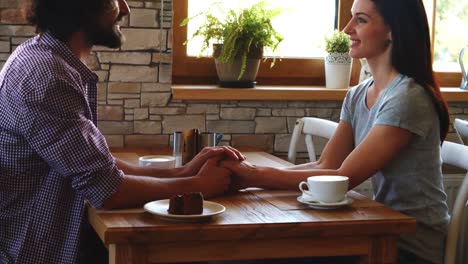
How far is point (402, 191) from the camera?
216 cm

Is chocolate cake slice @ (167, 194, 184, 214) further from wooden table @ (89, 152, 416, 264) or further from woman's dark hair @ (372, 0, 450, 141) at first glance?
woman's dark hair @ (372, 0, 450, 141)

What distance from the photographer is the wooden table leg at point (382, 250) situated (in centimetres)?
185

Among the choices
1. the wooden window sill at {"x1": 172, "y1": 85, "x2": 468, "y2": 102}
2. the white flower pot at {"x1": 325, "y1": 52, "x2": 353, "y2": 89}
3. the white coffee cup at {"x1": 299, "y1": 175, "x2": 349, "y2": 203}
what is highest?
the white flower pot at {"x1": 325, "y1": 52, "x2": 353, "y2": 89}

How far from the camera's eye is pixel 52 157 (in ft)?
5.90

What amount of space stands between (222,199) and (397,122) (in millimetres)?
510

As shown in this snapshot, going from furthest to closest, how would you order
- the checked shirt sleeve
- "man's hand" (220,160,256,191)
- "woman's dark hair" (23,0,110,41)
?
"man's hand" (220,160,256,191) < "woman's dark hair" (23,0,110,41) < the checked shirt sleeve

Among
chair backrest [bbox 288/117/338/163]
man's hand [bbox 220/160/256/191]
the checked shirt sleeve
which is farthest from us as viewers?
chair backrest [bbox 288/117/338/163]

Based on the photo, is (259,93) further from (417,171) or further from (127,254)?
(127,254)

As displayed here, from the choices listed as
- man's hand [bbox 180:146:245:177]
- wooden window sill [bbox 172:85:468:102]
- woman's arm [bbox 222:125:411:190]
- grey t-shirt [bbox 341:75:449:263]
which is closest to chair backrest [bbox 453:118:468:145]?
wooden window sill [bbox 172:85:468:102]

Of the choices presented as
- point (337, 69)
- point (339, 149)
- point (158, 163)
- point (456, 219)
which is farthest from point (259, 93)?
point (456, 219)

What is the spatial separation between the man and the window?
1.25 m

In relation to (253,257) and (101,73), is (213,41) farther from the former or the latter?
(253,257)

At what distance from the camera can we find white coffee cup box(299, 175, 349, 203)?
1922 millimetres

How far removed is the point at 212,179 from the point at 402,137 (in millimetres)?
523
